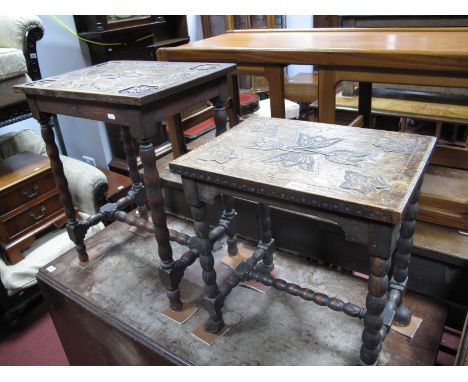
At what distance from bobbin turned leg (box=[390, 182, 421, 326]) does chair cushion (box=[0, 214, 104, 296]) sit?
153 cm

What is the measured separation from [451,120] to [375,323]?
1.63 metres

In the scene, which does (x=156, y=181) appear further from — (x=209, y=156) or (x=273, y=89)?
(x=273, y=89)

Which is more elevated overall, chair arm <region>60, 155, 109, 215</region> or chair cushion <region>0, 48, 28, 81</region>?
chair cushion <region>0, 48, 28, 81</region>

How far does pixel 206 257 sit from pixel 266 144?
1.03ft

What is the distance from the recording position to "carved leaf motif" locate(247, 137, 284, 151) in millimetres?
942

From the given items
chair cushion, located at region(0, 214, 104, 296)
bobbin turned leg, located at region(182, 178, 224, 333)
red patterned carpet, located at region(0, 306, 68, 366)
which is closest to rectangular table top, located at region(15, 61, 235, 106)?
bobbin turned leg, located at region(182, 178, 224, 333)

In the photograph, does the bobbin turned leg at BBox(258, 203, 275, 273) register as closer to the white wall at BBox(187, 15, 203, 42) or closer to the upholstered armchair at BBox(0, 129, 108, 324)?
the upholstered armchair at BBox(0, 129, 108, 324)


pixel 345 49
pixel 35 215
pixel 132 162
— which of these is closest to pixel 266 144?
pixel 345 49

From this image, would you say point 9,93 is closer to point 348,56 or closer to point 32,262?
point 32,262

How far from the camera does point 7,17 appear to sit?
1.78 metres

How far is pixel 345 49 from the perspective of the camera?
1188 mm

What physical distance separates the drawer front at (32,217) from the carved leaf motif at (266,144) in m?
1.32

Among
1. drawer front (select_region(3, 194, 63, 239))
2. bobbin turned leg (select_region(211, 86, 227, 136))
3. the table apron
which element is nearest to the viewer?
the table apron

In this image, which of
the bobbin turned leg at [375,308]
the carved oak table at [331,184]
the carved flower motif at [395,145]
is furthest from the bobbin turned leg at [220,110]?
the bobbin turned leg at [375,308]
